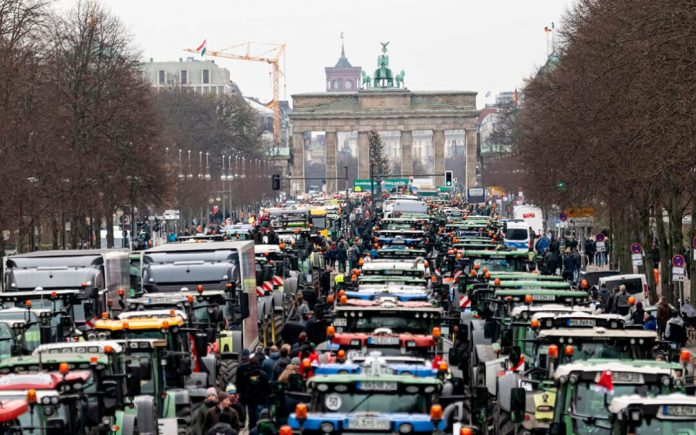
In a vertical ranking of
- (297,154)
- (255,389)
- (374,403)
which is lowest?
(255,389)

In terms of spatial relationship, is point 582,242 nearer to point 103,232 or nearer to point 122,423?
point 103,232

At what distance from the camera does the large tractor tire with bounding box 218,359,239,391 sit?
24391 mm

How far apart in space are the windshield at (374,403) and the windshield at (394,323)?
7024 mm

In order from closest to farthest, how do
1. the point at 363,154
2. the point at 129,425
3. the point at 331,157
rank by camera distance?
the point at 129,425 → the point at 363,154 → the point at 331,157

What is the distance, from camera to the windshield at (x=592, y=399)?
49.3 feet

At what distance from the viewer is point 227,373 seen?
990 inches

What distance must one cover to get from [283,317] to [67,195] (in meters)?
23.0

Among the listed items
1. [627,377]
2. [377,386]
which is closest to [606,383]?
[627,377]

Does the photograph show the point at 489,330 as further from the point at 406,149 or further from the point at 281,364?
the point at 406,149

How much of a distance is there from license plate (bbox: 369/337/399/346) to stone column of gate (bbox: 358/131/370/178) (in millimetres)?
171390

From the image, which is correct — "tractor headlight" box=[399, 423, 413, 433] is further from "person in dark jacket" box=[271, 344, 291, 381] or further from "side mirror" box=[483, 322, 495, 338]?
"side mirror" box=[483, 322, 495, 338]

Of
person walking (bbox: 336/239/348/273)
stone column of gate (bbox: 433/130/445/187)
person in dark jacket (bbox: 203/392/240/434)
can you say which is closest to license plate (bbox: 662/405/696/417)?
person in dark jacket (bbox: 203/392/240/434)

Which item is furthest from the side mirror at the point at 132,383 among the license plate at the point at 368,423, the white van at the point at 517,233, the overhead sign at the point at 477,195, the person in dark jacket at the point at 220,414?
the overhead sign at the point at 477,195

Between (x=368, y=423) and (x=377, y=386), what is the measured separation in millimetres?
1246
